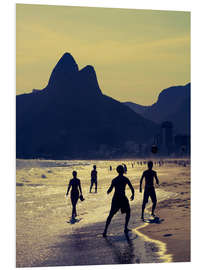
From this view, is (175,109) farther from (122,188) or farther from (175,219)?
(175,219)

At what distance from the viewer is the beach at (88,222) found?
8.15 metres

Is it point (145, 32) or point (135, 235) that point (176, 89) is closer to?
point (145, 32)

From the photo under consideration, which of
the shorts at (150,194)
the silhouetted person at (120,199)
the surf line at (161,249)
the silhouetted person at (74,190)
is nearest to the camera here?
the surf line at (161,249)

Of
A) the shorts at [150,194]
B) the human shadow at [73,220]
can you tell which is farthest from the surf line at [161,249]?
the human shadow at [73,220]

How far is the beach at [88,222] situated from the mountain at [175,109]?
86 cm

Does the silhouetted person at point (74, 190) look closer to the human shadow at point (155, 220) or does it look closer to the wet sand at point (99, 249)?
the wet sand at point (99, 249)

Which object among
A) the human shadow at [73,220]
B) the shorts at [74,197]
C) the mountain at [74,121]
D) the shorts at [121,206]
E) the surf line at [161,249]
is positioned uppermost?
the mountain at [74,121]

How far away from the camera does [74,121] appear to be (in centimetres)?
894

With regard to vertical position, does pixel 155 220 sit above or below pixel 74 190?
below

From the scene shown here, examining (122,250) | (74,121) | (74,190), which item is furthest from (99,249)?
(74,121)

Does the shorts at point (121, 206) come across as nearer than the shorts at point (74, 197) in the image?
Yes

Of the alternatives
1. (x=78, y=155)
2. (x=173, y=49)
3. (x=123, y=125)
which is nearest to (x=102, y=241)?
(x=78, y=155)

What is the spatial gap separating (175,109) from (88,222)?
9.06ft

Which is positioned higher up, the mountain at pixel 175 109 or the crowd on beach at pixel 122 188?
the mountain at pixel 175 109
